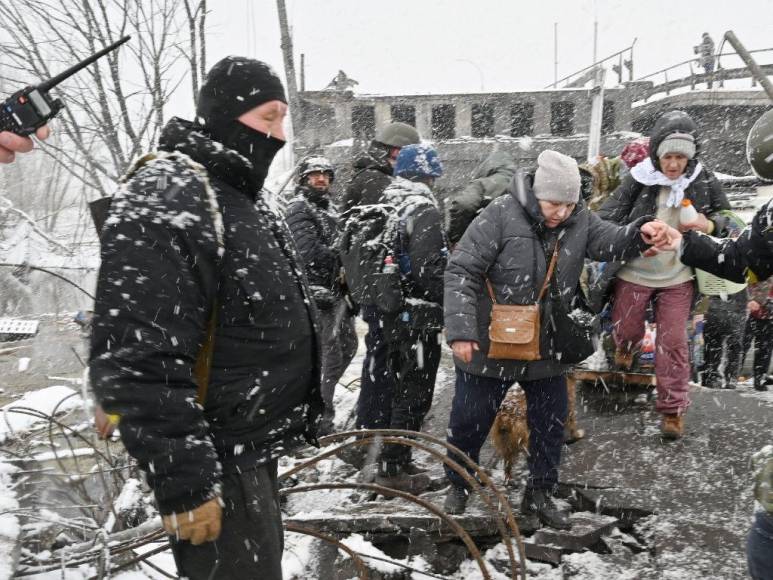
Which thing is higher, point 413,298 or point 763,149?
point 763,149

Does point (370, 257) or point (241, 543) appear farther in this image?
point (370, 257)

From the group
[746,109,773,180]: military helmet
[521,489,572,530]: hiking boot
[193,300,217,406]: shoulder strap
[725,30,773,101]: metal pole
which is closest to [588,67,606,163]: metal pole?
[725,30,773,101]: metal pole

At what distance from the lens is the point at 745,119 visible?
25078 millimetres

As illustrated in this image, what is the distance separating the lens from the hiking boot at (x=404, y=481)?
4086mm

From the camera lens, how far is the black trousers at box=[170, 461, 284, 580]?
182 centimetres

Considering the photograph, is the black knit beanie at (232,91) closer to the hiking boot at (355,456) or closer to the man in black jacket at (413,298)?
the man in black jacket at (413,298)

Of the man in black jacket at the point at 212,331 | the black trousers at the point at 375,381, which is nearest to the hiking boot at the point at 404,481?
the black trousers at the point at 375,381

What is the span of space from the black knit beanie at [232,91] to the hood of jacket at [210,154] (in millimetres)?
88

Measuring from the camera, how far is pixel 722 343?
237 inches

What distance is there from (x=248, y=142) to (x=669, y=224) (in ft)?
10.8

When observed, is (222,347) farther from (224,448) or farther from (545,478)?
(545,478)

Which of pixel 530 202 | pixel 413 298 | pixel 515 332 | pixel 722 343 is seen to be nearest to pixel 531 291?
pixel 515 332

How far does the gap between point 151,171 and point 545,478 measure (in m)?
2.72

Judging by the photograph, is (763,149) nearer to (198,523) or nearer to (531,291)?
(531,291)
